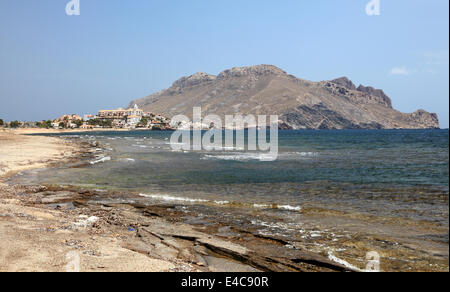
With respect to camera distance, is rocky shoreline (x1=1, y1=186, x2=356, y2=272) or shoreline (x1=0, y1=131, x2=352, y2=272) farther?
rocky shoreline (x1=1, y1=186, x2=356, y2=272)

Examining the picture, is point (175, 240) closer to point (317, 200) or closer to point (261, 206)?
point (261, 206)

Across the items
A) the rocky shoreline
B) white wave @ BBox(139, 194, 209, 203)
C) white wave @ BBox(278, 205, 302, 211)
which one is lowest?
white wave @ BBox(278, 205, 302, 211)

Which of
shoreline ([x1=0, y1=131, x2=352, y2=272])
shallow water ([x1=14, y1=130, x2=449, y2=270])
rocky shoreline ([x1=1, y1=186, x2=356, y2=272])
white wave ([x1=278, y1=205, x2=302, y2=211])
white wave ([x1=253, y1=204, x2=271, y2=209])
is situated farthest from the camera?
white wave ([x1=253, y1=204, x2=271, y2=209])

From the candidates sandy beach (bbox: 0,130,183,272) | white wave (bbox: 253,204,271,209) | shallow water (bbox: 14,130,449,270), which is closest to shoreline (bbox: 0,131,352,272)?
sandy beach (bbox: 0,130,183,272)

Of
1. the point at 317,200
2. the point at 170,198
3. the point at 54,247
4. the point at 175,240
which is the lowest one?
the point at 317,200

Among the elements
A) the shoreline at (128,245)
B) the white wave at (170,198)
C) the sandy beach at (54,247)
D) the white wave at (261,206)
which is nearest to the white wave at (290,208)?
the white wave at (261,206)

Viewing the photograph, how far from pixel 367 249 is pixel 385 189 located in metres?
12.5

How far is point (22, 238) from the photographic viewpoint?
820 cm

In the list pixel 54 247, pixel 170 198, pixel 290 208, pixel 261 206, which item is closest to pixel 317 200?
pixel 290 208

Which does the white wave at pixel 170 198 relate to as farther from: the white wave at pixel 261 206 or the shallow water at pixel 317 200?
the white wave at pixel 261 206

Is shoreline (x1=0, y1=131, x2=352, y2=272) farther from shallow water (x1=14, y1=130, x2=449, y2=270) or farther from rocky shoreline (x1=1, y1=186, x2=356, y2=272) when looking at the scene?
shallow water (x1=14, y1=130, x2=449, y2=270)
